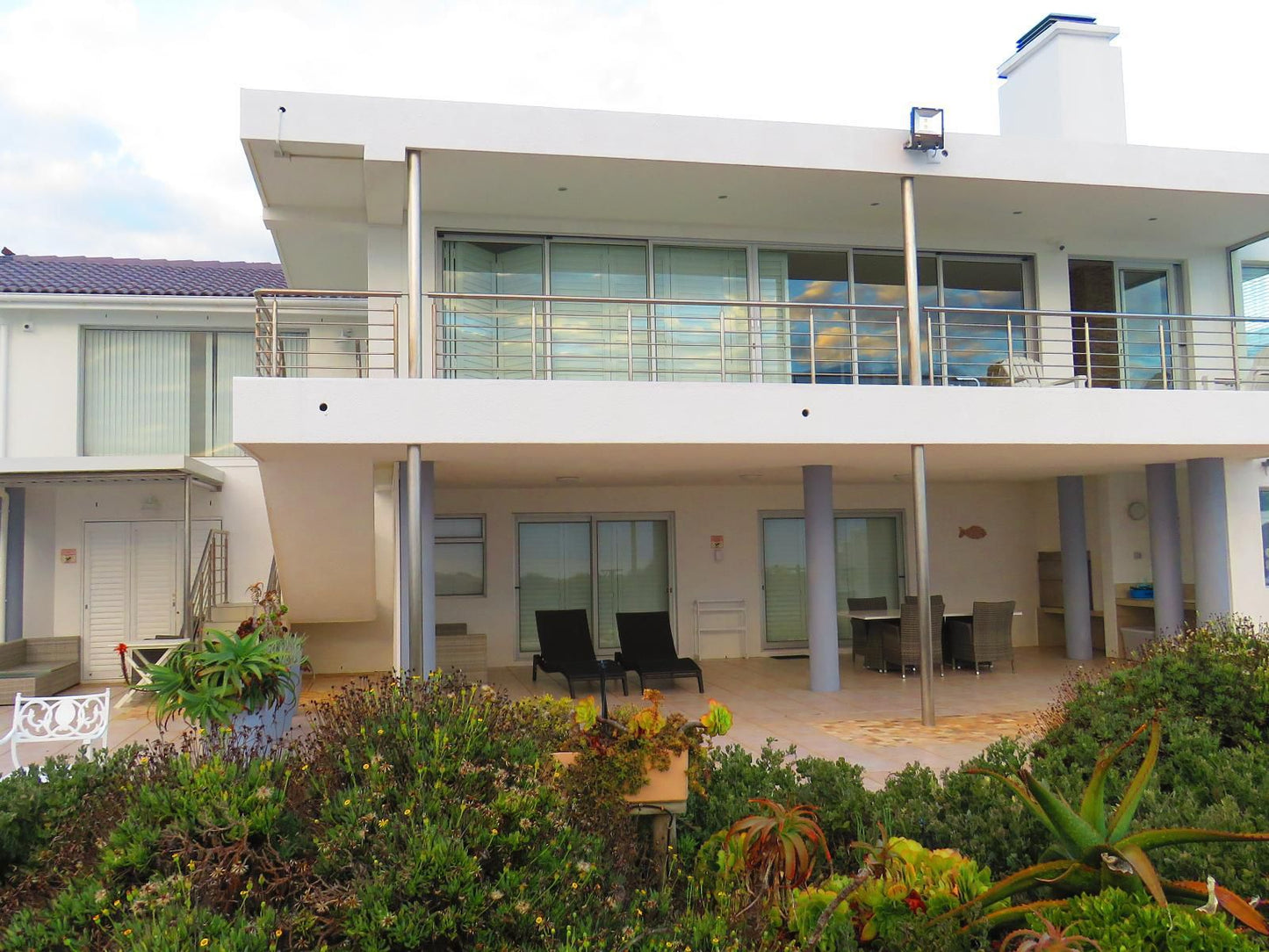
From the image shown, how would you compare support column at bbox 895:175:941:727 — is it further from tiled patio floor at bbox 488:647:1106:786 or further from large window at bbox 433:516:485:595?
large window at bbox 433:516:485:595

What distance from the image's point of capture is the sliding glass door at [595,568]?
15023mm

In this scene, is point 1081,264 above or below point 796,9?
below

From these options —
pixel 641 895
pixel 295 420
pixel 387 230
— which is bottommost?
pixel 641 895

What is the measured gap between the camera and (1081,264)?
1355 cm

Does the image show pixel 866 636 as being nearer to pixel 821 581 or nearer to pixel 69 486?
pixel 821 581

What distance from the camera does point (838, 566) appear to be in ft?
52.5

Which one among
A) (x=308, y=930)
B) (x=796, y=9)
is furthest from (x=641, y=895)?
(x=796, y=9)

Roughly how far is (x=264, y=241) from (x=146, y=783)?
205 feet

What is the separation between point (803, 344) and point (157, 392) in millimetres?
9297

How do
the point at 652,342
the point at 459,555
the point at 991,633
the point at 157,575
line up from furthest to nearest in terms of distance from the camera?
the point at 459,555, the point at 157,575, the point at 991,633, the point at 652,342

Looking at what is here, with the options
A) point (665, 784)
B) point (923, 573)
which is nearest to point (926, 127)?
point (923, 573)

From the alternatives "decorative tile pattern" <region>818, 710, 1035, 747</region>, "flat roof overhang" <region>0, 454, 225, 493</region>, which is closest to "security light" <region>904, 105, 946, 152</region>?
"decorative tile pattern" <region>818, 710, 1035, 747</region>

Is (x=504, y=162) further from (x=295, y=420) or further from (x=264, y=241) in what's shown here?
(x=264, y=241)

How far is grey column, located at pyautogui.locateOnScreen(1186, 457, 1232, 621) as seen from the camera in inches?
505
